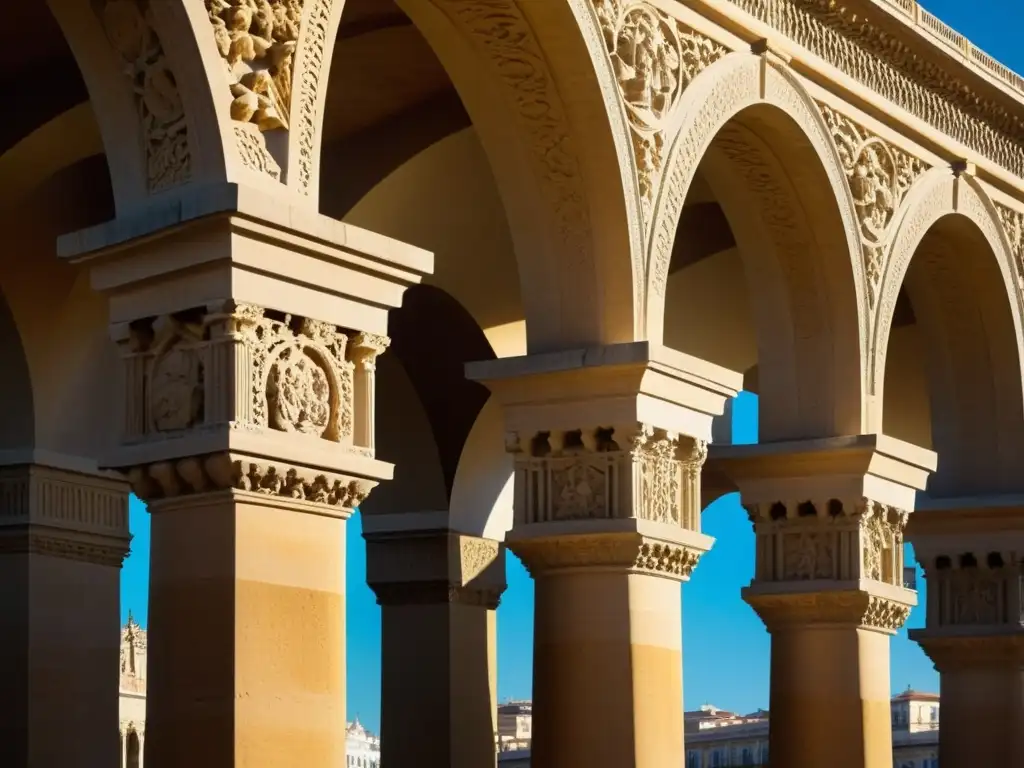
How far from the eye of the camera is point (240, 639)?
7727mm

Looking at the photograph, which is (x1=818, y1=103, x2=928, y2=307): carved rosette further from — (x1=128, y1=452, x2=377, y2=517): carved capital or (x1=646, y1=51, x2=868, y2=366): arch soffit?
(x1=128, y1=452, x2=377, y2=517): carved capital

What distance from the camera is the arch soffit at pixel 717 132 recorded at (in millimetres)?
10711

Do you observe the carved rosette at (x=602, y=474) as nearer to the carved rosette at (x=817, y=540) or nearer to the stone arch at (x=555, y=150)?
the stone arch at (x=555, y=150)

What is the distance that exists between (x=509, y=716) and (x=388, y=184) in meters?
59.9

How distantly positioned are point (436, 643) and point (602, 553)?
5.55m

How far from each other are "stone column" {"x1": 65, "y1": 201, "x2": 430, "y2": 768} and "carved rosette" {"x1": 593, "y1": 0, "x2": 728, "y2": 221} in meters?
2.62

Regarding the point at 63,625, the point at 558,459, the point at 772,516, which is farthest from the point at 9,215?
the point at 772,516

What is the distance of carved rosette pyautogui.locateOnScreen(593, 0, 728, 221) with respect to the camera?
10.5 m

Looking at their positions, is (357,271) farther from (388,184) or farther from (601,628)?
(388,184)

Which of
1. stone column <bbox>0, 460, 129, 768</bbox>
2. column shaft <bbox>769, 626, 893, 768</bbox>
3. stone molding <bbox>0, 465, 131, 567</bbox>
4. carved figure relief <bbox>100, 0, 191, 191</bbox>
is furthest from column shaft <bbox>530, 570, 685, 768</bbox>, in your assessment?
carved figure relief <bbox>100, 0, 191, 191</bbox>

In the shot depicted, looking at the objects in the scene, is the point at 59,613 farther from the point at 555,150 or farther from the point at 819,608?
the point at 819,608

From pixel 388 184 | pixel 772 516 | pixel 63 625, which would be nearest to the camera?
pixel 63 625

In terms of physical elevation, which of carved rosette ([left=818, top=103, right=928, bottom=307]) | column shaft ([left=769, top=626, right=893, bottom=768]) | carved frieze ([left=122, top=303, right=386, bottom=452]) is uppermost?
carved rosette ([left=818, top=103, right=928, bottom=307])

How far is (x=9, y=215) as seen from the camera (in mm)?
12406
